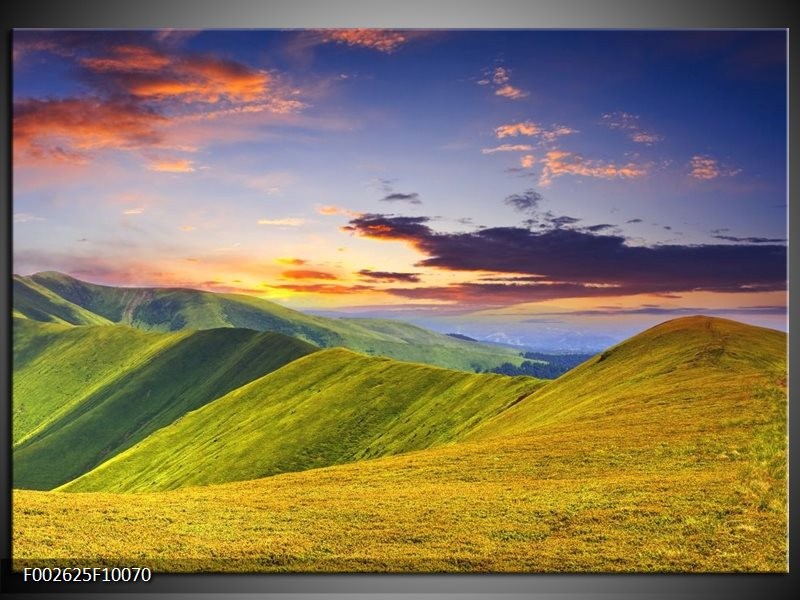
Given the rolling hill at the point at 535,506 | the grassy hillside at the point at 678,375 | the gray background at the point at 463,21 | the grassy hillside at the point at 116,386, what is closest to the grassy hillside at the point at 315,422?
the grassy hillside at the point at 678,375

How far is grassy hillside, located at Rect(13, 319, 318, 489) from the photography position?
9019cm

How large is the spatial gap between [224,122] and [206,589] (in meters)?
12.5

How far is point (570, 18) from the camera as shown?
14883 mm

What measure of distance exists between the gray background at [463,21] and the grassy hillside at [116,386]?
7601 cm

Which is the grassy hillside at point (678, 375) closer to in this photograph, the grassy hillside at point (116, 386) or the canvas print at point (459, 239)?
the canvas print at point (459, 239)

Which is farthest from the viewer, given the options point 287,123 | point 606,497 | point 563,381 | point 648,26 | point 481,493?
point 563,381

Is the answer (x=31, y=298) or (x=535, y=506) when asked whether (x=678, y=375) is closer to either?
(x=535, y=506)

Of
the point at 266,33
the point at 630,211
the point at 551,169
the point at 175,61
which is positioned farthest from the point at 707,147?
the point at 175,61

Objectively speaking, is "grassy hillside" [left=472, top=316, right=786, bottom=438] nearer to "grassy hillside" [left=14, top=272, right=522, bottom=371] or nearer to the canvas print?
the canvas print

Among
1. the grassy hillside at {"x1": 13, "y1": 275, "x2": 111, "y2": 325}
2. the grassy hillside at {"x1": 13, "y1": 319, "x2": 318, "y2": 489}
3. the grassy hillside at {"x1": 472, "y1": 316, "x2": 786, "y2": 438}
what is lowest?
the grassy hillside at {"x1": 13, "y1": 319, "x2": 318, "y2": 489}

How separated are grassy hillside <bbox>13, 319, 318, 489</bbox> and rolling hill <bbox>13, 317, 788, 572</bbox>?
235 feet

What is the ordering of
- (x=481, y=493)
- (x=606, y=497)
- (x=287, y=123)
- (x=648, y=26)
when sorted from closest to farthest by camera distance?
1. (x=648, y=26)
2. (x=606, y=497)
3. (x=481, y=493)
4. (x=287, y=123)

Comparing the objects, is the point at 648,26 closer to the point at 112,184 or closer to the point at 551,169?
the point at 551,169

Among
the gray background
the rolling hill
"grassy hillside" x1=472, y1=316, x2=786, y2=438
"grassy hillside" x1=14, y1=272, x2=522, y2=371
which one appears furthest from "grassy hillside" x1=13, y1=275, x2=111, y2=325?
"grassy hillside" x1=472, y1=316, x2=786, y2=438
